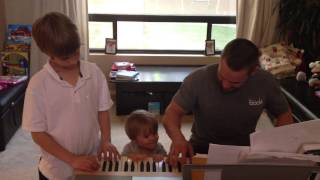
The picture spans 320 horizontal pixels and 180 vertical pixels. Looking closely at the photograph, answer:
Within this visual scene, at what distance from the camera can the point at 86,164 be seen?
4.44 feet

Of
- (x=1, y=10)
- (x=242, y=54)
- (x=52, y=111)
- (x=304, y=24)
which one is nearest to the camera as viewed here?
(x=52, y=111)

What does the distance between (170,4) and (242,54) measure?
288cm

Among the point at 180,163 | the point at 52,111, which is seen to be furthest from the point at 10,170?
the point at 180,163

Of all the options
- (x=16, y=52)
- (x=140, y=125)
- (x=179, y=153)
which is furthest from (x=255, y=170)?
(x=16, y=52)

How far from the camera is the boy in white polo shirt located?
130 cm

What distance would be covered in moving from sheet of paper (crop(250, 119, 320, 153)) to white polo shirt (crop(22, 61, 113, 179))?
2.20ft

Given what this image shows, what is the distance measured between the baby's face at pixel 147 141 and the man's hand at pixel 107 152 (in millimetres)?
453

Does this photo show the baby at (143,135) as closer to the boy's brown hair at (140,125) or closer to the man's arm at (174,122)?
the boy's brown hair at (140,125)

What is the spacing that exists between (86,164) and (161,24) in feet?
10.7

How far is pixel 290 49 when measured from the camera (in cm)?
392

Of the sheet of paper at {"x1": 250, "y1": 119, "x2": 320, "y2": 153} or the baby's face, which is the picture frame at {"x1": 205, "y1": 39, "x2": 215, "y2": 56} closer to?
the baby's face

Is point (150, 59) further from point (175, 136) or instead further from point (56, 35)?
point (56, 35)

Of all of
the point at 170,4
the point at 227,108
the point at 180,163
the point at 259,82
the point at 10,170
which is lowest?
the point at 10,170

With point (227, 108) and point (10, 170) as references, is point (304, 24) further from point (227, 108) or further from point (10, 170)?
point (10, 170)
